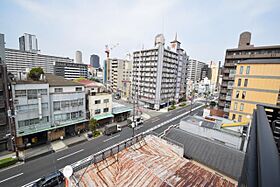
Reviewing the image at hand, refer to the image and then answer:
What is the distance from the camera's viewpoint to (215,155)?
52.6 feet

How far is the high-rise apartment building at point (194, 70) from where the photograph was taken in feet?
406

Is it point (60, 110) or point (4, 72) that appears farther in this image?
point (60, 110)

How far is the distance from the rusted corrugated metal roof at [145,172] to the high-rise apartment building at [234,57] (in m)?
30.8

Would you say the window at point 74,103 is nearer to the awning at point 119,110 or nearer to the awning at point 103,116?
the awning at point 103,116

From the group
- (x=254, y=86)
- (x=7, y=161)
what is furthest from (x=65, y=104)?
(x=254, y=86)

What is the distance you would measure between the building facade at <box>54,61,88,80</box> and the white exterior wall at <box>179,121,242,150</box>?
96.9 metres

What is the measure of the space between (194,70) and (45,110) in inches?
5036

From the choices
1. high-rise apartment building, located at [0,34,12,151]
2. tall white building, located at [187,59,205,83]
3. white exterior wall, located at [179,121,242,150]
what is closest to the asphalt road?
high-rise apartment building, located at [0,34,12,151]

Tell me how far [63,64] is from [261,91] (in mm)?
107220

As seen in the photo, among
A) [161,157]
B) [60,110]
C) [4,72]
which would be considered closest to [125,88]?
[60,110]

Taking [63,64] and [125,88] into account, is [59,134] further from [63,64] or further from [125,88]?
[63,64]

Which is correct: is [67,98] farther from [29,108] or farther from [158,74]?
[158,74]

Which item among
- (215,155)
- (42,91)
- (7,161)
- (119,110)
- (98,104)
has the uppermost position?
(42,91)

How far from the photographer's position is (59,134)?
2580 cm
